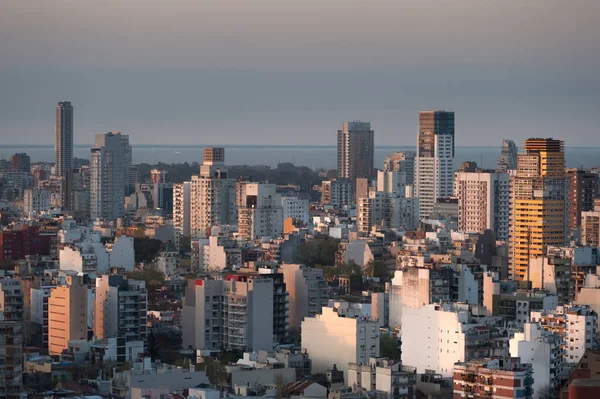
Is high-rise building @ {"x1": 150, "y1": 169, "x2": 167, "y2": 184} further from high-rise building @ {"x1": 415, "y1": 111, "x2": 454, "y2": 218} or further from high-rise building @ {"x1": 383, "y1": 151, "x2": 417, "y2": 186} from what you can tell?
high-rise building @ {"x1": 415, "y1": 111, "x2": 454, "y2": 218}

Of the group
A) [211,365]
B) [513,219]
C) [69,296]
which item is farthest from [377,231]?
[211,365]

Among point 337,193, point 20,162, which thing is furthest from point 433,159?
point 20,162

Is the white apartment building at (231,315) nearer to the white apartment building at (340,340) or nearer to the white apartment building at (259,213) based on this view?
the white apartment building at (340,340)

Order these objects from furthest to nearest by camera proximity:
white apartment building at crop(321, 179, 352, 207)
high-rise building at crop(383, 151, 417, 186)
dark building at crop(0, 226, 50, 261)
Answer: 1. high-rise building at crop(383, 151, 417, 186)
2. white apartment building at crop(321, 179, 352, 207)
3. dark building at crop(0, 226, 50, 261)

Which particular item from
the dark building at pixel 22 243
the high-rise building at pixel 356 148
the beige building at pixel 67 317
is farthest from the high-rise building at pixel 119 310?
the high-rise building at pixel 356 148

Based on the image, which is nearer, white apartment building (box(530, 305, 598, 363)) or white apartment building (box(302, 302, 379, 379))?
white apartment building (box(530, 305, 598, 363))

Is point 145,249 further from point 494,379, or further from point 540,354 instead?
point 494,379

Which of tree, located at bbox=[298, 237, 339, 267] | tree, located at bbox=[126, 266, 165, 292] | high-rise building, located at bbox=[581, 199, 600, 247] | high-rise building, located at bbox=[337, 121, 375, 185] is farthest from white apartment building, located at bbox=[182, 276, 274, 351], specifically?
high-rise building, located at bbox=[337, 121, 375, 185]
